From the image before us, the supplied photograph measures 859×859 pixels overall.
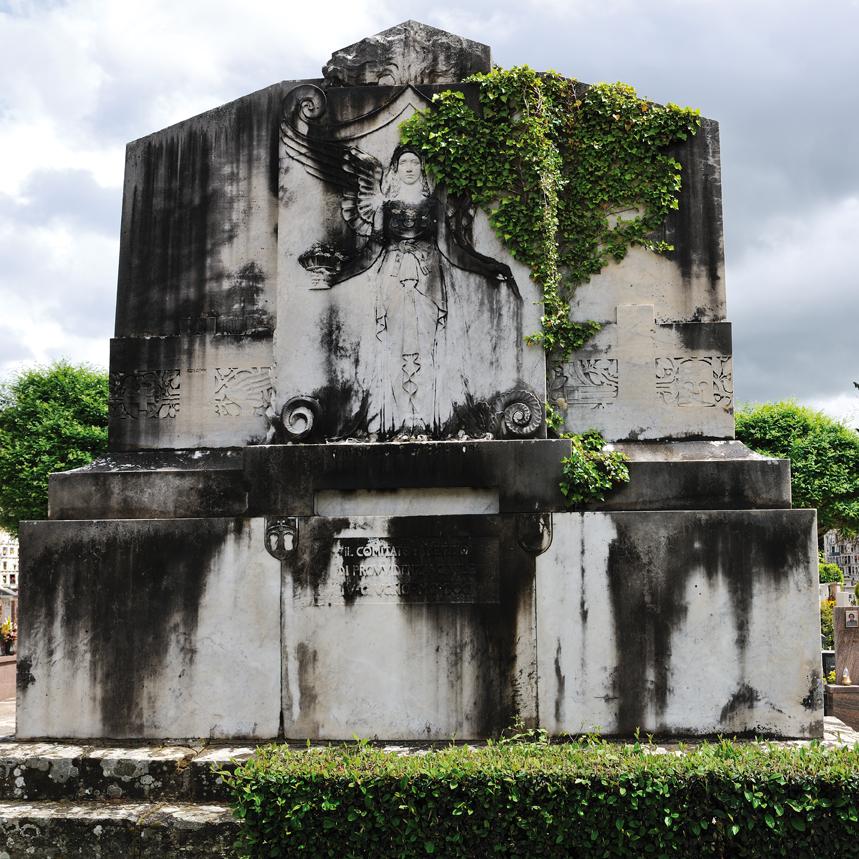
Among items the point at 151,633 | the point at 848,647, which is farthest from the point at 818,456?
the point at 151,633

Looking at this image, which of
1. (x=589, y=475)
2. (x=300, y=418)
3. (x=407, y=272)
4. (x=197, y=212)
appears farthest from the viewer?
Result: (x=197, y=212)

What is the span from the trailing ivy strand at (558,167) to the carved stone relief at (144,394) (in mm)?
3328

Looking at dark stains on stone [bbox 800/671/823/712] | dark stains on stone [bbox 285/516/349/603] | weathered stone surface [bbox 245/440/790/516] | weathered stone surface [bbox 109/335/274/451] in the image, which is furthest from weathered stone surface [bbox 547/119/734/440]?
weathered stone surface [bbox 109/335/274/451]

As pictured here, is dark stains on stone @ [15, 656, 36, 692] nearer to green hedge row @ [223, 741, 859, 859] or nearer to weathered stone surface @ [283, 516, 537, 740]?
weathered stone surface @ [283, 516, 537, 740]

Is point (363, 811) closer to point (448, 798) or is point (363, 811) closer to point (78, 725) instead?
point (448, 798)

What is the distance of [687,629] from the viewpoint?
Result: 739cm

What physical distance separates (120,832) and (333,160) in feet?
19.9

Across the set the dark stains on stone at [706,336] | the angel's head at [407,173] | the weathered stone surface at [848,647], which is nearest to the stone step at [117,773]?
the angel's head at [407,173]

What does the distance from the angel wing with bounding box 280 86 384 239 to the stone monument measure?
0.03m

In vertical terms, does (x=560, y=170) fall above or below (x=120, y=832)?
above

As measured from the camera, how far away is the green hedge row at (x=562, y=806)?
530 cm

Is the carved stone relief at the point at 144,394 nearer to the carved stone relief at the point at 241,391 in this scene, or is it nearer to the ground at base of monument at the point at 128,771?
the carved stone relief at the point at 241,391

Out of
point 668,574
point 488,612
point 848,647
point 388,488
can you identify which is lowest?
point 848,647

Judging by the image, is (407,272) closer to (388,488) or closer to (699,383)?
(388,488)
